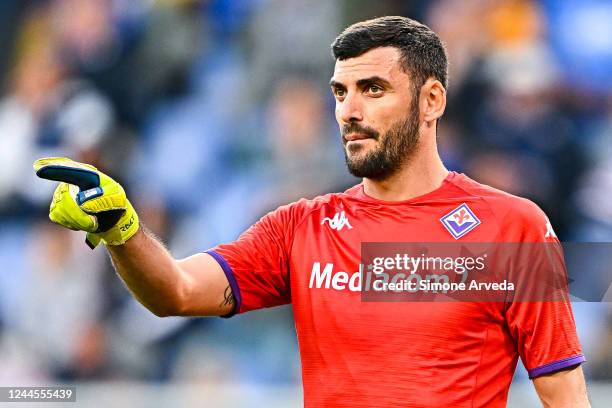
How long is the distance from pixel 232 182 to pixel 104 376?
1.63 metres

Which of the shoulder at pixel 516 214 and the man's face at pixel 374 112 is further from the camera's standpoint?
the man's face at pixel 374 112

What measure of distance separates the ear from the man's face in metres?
0.12

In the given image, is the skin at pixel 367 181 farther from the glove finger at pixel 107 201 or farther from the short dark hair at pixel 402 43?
the glove finger at pixel 107 201

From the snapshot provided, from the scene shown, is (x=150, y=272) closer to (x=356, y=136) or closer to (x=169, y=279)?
(x=169, y=279)

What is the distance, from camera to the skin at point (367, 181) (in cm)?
332

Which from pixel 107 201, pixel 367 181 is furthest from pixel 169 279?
pixel 367 181

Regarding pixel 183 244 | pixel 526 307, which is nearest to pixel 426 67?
pixel 526 307

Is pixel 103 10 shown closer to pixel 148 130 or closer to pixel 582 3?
pixel 148 130

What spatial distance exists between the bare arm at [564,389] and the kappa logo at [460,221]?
58 centimetres

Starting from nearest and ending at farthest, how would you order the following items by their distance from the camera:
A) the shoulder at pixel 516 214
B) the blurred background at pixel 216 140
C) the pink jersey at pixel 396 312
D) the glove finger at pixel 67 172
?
1. the glove finger at pixel 67 172
2. the pink jersey at pixel 396 312
3. the shoulder at pixel 516 214
4. the blurred background at pixel 216 140

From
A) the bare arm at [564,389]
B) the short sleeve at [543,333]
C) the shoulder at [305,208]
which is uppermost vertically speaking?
the shoulder at [305,208]

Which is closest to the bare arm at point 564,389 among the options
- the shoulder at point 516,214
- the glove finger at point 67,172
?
the shoulder at point 516,214

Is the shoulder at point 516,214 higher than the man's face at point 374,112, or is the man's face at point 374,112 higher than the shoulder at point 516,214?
the man's face at point 374,112

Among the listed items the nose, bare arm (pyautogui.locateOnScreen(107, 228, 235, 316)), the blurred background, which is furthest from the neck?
the blurred background
